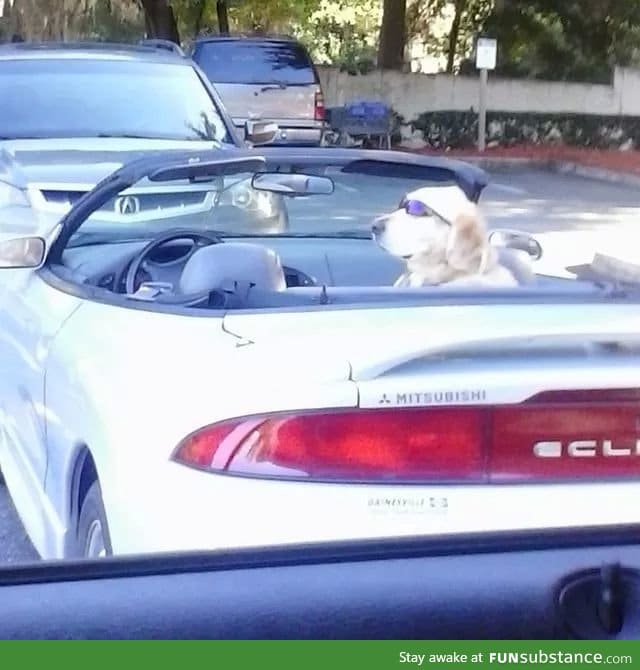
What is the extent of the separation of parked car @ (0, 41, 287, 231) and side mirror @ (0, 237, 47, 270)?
3375 millimetres

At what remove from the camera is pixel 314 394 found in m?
3.02

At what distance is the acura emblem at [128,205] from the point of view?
7.60 metres

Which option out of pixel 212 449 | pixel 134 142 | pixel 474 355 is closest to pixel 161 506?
pixel 212 449

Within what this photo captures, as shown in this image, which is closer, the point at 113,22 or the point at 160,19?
the point at 160,19

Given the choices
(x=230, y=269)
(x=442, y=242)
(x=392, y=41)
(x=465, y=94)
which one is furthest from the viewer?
(x=392, y=41)

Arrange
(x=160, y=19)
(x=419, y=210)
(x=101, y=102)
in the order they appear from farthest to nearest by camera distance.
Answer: (x=160, y=19) → (x=101, y=102) → (x=419, y=210)

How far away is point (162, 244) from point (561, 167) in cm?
2112

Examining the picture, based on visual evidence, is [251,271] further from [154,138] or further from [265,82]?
[265,82]

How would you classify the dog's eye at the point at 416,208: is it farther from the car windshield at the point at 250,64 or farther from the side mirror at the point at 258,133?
the car windshield at the point at 250,64

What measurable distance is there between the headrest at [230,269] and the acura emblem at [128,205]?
379 cm

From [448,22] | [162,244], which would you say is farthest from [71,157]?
[448,22]

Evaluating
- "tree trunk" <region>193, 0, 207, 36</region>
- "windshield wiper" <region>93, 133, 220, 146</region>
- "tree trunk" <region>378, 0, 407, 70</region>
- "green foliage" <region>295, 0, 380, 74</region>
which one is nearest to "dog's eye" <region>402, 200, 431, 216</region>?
"windshield wiper" <region>93, 133, 220, 146</region>

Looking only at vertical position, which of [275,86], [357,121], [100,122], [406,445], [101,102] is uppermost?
[101,102]

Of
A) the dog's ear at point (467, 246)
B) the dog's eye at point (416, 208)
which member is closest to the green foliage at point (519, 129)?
the dog's eye at point (416, 208)
